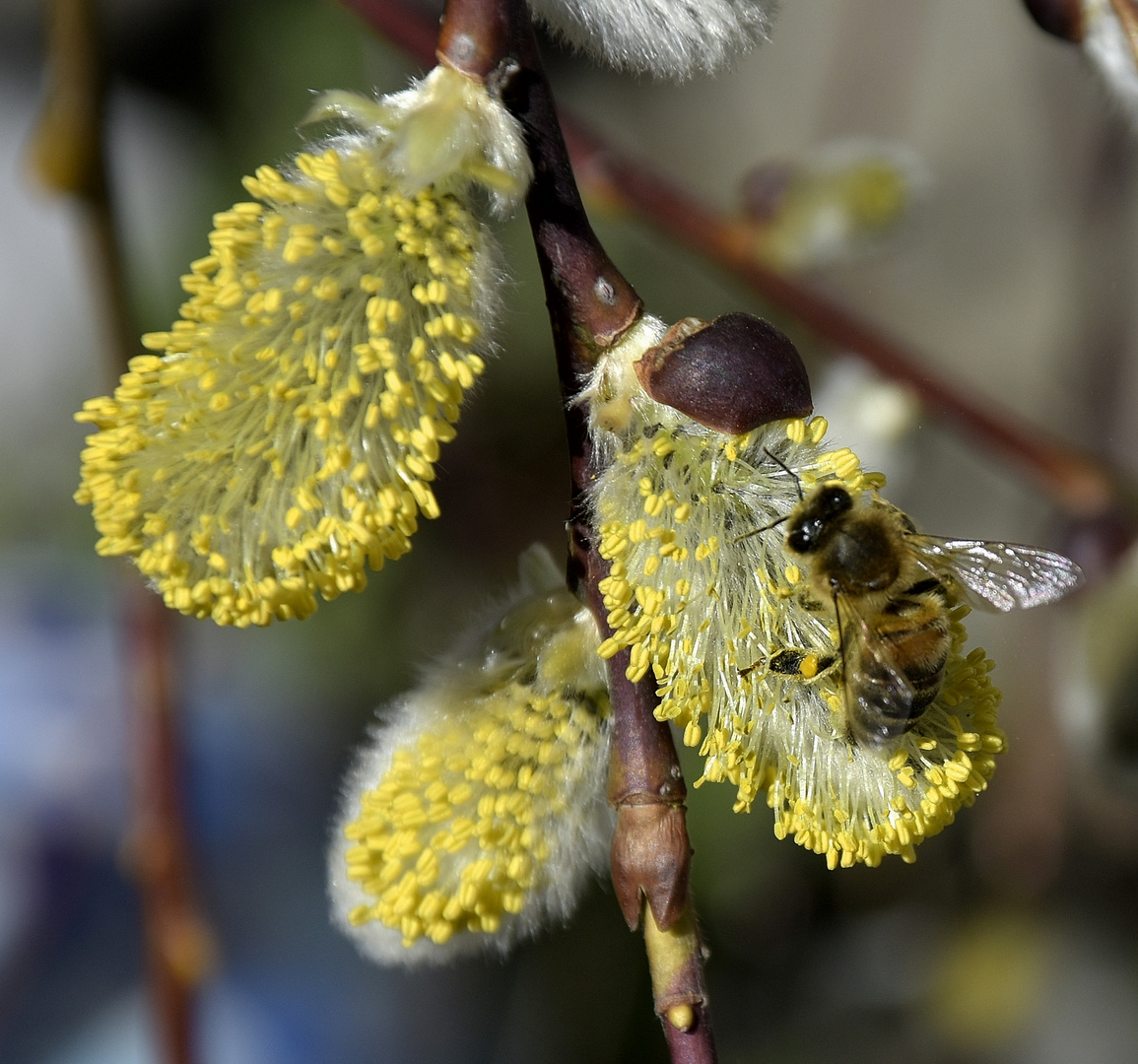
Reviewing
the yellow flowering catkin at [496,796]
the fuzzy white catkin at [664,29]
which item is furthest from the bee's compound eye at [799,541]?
the fuzzy white catkin at [664,29]

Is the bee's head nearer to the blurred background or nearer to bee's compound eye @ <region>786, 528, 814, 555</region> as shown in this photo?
bee's compound eye @ <region>786, 528, 814, 555</region>

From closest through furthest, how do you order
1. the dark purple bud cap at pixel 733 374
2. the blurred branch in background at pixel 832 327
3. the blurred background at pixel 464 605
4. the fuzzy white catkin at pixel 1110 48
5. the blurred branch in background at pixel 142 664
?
the dark purple bud cap at pixel 733 374, the fuzzy white catkin at pixel 1110 48, the blurred branch in background at pixel 142 664, the blurred branch in background at pixel 832 327, the blurred background at pixel 464 605

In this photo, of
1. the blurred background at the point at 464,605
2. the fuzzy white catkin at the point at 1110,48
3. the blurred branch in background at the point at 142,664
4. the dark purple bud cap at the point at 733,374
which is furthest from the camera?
the blurred background at the point at 464,605

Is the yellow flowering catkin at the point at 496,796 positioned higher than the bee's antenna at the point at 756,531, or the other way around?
the bee's antenna at the point at 756,531

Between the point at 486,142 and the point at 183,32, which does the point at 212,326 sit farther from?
the point at 183,32

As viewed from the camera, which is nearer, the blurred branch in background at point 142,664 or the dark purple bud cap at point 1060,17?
the dark purple bud cap at point 1060,17

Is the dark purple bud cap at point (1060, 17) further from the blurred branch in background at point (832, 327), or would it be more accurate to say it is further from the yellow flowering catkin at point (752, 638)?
the blurred branch in background at point (832, 327)
